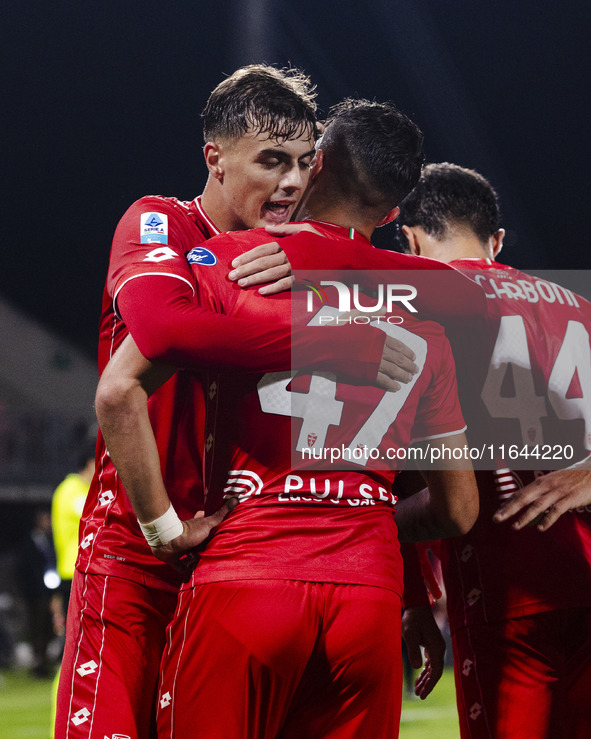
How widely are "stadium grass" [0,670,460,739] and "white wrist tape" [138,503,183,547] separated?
520 cm

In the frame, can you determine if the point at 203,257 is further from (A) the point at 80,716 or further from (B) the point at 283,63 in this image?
(B) the point at 283,63

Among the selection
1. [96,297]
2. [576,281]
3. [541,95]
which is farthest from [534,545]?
[96,297]

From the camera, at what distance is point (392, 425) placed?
184 centimetres

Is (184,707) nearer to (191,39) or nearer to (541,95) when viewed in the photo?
(191,39)

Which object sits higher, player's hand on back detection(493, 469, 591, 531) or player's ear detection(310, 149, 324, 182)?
player's ear detection(310, 149, 324, 182)

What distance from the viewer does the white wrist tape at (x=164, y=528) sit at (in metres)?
1.79

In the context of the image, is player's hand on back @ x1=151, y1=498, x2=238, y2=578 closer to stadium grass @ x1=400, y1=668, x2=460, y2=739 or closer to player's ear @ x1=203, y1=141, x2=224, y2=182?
player's ear @ x1=203, y1=141, x2=224, y2=182

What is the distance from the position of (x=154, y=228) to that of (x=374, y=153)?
0.64m

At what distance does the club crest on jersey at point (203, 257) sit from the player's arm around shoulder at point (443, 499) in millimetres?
708

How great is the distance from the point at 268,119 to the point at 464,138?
14.0 metres

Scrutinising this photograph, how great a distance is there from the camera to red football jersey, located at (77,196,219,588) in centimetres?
207

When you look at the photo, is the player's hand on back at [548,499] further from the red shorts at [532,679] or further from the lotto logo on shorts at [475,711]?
the lotto logo on shorts at [475,711]

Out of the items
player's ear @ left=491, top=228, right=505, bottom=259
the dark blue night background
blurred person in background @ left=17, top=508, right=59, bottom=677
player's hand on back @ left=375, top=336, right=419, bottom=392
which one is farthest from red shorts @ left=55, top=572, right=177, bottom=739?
the dark blue night background

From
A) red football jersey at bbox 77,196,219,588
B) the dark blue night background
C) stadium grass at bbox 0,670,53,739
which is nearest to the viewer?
red football jersey at bbox 77,196,219,588
